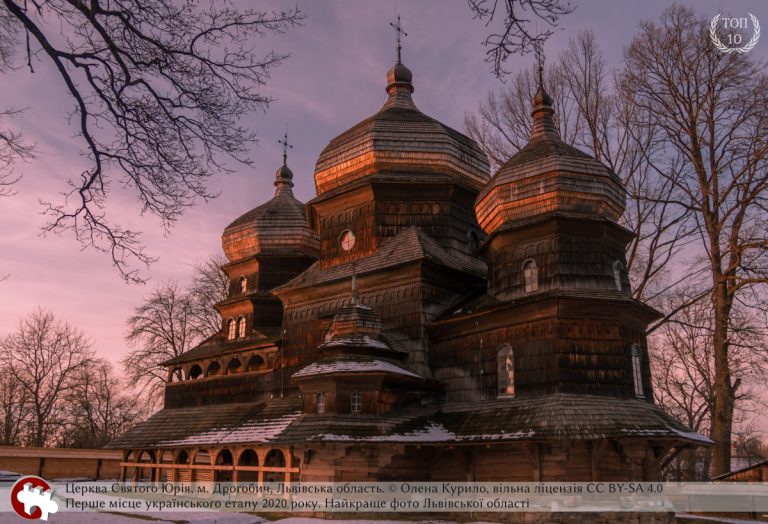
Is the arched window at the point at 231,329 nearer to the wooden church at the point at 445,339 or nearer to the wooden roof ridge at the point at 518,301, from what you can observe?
the wooden church at the point at 445,339

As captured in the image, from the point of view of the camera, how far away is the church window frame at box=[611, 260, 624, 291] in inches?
681

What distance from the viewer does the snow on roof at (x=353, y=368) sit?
651 inches

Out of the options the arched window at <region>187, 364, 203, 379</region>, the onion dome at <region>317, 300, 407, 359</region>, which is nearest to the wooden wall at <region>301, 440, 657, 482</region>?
the onion dome at <region>317, 300, 407, 359</region>

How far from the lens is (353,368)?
16.6 meters

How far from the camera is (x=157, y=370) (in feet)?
117

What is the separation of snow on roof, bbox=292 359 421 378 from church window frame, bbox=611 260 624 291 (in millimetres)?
5912

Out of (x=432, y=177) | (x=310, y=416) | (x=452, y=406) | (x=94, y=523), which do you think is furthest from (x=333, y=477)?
(x=432, y=177)

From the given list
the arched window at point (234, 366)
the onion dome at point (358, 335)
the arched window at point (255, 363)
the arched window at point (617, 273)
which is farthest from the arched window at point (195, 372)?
the arched window at point (617, 273)

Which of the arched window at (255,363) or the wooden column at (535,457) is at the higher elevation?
the arched window at (255,363)

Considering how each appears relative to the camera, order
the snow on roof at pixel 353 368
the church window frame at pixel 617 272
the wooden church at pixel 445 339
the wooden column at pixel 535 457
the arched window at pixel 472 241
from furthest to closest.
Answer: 1. the arched window at pixel 472 241
2. the church window frame at pixel 617 272
3. the snow on roof at pixel 353 368
4. the wooden church at pixel 445 339
5. the wooden column at pixel 535 457

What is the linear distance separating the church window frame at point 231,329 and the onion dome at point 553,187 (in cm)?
1307

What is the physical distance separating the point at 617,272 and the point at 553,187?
2942 millimetres

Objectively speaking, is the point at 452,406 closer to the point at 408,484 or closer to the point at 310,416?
the point at 408,484

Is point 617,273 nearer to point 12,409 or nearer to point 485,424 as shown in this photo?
point 485,424
